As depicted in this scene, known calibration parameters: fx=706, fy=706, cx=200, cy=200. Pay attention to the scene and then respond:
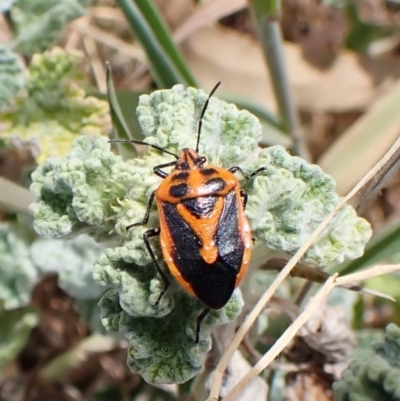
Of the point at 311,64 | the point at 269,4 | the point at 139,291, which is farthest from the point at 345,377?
the point at 311,64

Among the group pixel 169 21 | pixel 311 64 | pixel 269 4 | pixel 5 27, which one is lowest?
pixel 311 64

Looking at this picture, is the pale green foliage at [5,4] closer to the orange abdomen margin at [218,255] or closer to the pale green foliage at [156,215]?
the pale green foliage at [156,215]

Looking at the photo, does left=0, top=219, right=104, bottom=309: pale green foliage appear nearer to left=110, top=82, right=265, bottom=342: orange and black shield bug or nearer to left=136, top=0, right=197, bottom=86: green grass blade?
left=136, top=0, right=197, bottom=86: green grass blade

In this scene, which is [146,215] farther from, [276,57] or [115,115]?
[276,57]

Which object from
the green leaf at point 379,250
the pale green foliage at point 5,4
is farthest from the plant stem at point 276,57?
the pale green foliage at point 5,4

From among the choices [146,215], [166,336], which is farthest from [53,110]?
[166,336]

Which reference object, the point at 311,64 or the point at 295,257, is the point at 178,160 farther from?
the point at 311,64
